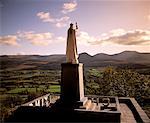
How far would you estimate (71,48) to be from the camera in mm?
7652

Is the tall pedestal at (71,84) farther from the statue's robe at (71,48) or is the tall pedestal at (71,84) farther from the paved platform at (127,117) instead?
the paved platform at (127,117)

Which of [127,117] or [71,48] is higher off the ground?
[71,48]

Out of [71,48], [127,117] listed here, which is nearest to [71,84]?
[71,48]

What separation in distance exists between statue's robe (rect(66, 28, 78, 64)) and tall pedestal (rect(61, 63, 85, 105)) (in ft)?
0.83

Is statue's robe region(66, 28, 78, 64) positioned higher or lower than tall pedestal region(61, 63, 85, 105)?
higher

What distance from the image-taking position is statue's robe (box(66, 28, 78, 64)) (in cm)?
760

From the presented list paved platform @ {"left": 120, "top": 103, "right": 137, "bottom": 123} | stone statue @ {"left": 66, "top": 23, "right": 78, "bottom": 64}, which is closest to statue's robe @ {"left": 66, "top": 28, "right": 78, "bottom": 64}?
stone statue @ {"left": 66, "top": 23, "right": 78, "bottom": 64}

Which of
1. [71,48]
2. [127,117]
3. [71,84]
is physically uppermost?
[71,48]

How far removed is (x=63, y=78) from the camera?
749cm

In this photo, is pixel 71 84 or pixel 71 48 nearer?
pixel 71 84

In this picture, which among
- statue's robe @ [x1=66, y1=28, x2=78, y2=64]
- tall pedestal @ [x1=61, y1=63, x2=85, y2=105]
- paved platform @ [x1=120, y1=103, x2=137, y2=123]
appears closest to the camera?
paved platform @ [x1=120, y1=103, x2=137, y2=123]

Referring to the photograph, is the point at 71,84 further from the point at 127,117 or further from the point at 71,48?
the point at 127,117

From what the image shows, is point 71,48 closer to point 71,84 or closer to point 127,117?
point 71,84

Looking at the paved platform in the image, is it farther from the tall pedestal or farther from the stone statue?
the stone statue
